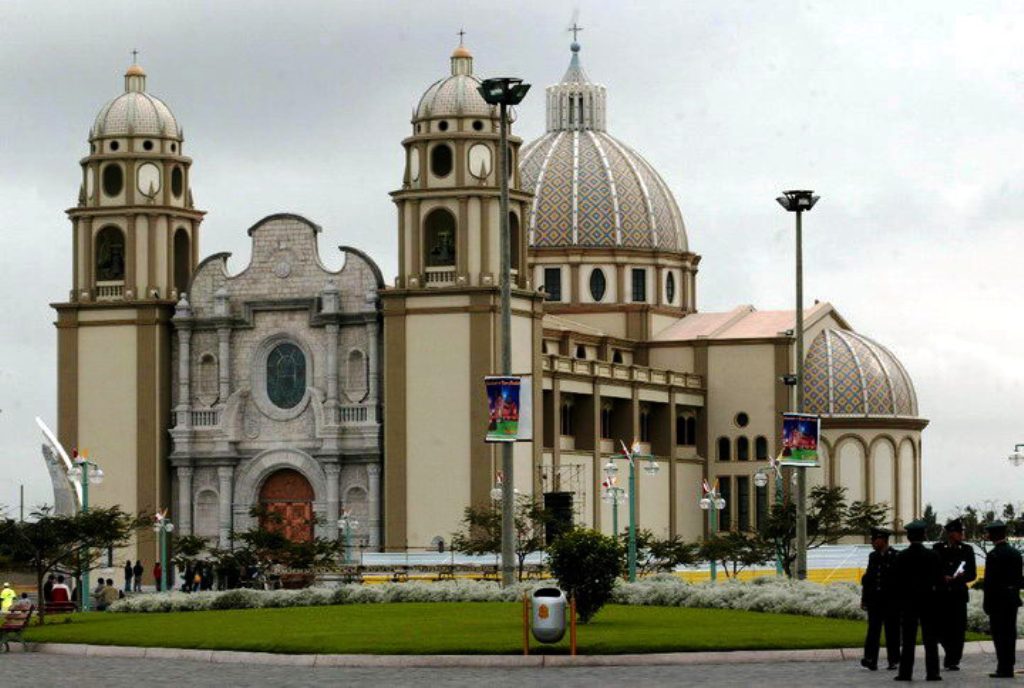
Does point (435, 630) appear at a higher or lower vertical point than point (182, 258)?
lower

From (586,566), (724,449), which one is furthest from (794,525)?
(724,449)

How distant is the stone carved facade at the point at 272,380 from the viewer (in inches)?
3661

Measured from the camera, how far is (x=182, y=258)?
99938 millimetres

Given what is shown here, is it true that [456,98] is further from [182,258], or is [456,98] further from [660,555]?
[660,555]

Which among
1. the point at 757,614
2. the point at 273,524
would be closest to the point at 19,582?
the point at 273,524

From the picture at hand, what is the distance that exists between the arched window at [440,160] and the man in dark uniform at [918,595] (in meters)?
60.5

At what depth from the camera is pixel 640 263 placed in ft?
370

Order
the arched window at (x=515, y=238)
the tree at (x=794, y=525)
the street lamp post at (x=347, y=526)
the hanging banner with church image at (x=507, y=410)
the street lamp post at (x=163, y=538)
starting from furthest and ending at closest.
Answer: the arched window at (x=515, y=238)
the street lamp post at (x=347, y=526)
the street lamp post at (x=163, y=538)
the tree at (x=794, y=525)
the hanging banner with church image at (x=507, y=410)

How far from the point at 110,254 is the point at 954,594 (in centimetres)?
6860

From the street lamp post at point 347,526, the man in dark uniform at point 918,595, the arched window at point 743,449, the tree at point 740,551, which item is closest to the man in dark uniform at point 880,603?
the man in dark uniform at point 918,595

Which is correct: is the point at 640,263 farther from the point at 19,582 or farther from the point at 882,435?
the point at 19,582

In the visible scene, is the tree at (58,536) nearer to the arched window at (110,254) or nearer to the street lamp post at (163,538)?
the street lamp post at (163,538)

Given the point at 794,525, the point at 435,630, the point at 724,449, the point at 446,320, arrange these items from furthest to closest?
the point at 724,449
the point at 446,320
the point at 794,525
the point at 435,630

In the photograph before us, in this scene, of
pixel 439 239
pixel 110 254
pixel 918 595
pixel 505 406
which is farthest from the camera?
pixel 110 254
